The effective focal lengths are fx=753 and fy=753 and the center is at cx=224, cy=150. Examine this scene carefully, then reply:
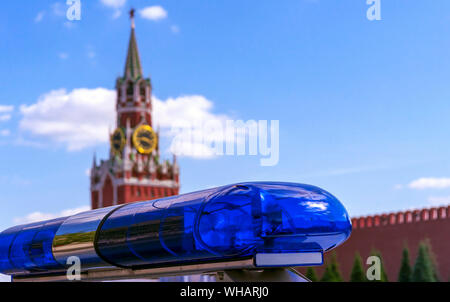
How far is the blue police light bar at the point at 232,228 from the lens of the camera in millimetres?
2262

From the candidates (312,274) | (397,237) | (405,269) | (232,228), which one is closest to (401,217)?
(397,237)

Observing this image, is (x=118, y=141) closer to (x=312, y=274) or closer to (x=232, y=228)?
(x=312, y=274)

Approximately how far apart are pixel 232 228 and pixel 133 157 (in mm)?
44552

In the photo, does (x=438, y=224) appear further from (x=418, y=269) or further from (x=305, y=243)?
(x=305, y=243)

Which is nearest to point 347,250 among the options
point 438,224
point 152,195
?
point 438,224

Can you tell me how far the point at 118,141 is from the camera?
46469 mm

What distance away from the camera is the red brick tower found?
46.1m

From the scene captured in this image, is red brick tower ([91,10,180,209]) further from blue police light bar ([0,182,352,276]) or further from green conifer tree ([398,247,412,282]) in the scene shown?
blue police light bar ([0,182,352,276])

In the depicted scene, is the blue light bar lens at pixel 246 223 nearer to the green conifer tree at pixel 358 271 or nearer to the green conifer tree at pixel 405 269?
the green conifer tree at pixel 358 271

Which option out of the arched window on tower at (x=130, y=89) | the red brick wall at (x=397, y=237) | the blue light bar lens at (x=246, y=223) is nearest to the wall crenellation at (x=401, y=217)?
the red brick wall at (x=397, y=237)

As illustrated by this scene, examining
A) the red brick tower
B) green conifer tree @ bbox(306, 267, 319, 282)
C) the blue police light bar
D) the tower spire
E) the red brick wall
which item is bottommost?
green conifer tree @ bbox(306, 267, 319, 282)

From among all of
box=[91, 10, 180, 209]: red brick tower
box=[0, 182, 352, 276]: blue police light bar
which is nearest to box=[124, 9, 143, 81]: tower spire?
box=[91, 10, 180, 209]: red brick tower

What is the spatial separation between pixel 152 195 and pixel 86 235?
145 feet

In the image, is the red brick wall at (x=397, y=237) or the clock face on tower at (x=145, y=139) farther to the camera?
the clock face on tower at (x=145, y=139)
